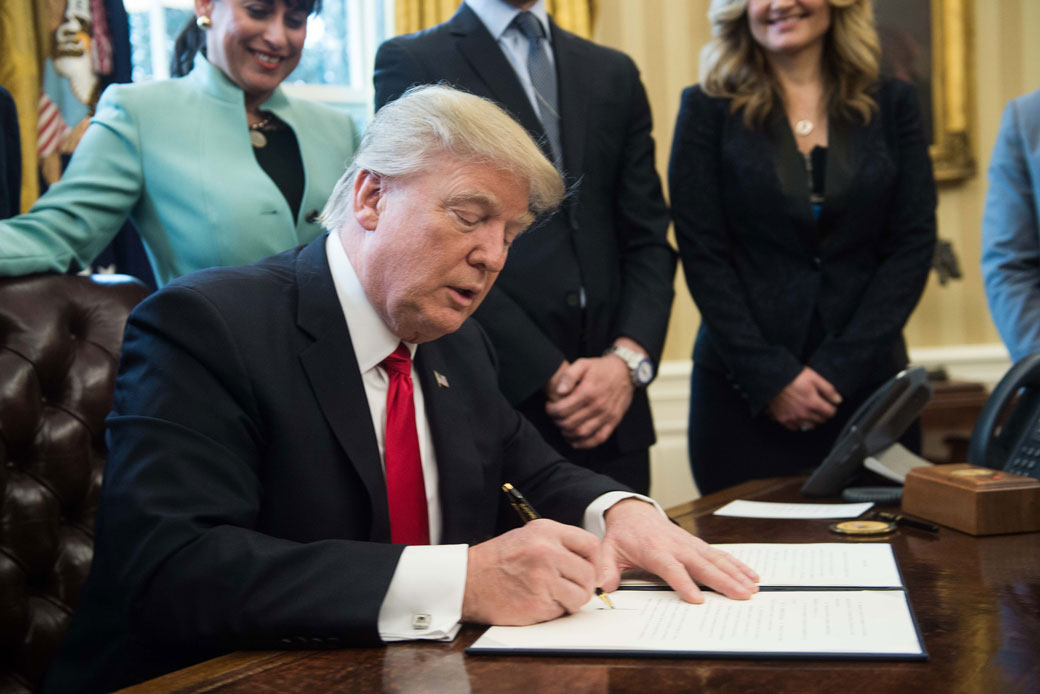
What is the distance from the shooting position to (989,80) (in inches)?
191

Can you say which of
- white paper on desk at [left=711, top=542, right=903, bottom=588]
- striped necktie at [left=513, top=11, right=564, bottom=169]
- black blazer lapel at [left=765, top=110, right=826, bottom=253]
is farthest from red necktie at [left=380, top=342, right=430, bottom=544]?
black blazer lapel at [left=765, top=110, right=826, bottom=253]

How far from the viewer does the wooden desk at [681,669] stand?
104cm

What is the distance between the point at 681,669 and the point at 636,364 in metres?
1.47

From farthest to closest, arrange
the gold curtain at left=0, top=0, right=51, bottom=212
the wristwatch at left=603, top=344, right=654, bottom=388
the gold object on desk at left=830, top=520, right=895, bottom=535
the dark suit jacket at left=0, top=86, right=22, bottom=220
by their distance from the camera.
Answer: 1. the gold curtain at left=0, top=0, right=51, bottom=212
2. the wristwatch at left=603, top=344, right=654, bottom=388
3. the dark suit jacket at left=0, top=86, right=22, bottom=220
4. the gold object on desk at left=830, top=520, right=895, bottom=535

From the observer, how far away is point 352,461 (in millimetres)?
1520

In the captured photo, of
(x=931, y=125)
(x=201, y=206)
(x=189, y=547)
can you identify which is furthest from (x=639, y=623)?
(x=931, y=125)

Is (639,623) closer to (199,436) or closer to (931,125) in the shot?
(199,436)

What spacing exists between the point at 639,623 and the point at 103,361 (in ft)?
4.06

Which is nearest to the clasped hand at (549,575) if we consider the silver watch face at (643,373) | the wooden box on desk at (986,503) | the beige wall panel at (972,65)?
the wooden box on desk at (986,503)

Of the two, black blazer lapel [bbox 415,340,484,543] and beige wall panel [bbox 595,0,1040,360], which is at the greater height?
beige wall panel [bbox 595,0,1040,360]

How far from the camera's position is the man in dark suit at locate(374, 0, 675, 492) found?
2.45 meters

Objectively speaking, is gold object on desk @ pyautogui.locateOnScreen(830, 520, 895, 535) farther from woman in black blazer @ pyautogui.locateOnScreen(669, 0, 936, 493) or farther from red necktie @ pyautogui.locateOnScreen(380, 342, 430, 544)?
woman in black blazer @ pyautogui.locateOnScreen(669, 0, 936, 493)

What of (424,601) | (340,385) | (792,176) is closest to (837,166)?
(792,176)

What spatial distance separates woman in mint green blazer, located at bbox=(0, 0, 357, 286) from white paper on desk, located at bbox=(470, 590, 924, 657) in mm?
1318
